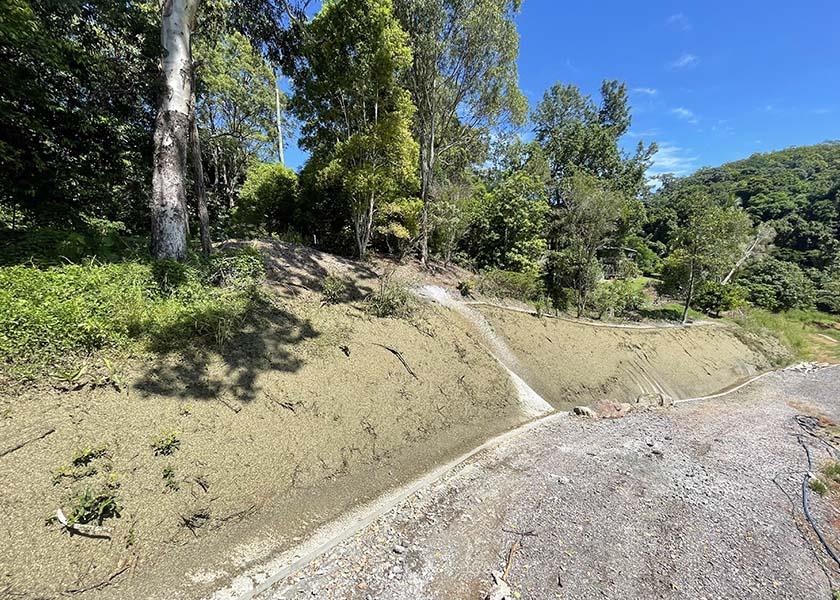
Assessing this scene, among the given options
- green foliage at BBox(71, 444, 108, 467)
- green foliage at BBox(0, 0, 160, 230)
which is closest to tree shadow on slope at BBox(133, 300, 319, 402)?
green foliage at BBox(71, 444, 108, 467)

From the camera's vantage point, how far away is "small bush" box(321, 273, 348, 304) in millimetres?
6195

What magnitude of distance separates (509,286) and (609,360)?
11.3ft

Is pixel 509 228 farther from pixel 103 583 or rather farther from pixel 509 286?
pixel 103 583

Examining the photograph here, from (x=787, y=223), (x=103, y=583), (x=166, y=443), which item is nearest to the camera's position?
(x=103, y=583)

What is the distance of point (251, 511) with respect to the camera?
3037 millimetres

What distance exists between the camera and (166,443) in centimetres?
296

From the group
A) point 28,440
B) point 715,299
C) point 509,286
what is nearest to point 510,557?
point 28,440

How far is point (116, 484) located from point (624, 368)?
9925 mm

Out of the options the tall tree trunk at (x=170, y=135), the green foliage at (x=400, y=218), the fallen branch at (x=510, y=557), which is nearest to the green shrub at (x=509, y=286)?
the green foliage at (x=400, y=218)

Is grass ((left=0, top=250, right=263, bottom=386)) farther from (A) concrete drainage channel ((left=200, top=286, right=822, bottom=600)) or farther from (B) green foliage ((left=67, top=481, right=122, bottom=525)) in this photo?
(A) concrete drainage channel ((left=200, top=286, right=822, bottom=600))

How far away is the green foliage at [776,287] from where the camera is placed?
72.1 feet

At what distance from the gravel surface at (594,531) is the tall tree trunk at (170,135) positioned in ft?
16.2

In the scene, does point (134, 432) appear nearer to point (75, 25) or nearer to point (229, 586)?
point (229, 586)

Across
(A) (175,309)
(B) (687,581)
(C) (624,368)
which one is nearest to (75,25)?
(A) (175,309)
